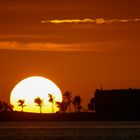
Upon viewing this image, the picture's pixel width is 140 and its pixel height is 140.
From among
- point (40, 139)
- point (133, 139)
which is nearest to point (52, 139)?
point (40, 139)

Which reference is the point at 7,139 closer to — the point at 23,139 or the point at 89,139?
the point at 23,139

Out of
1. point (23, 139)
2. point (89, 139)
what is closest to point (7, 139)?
point (23, 139)

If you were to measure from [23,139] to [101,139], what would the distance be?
41.0 ft

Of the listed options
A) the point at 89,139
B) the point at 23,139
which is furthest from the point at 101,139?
the point at 23,139

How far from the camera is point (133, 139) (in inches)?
5743

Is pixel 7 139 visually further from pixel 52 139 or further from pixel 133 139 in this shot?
pixel 133 139

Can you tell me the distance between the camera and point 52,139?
148 meters

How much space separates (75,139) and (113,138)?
6733 mm

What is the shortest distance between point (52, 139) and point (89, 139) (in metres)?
6.16

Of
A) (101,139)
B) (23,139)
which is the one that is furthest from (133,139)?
(23,139)

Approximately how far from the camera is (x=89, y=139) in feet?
492

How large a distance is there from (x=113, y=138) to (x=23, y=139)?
48.4 feet

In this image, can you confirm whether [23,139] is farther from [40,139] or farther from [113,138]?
[113,138]

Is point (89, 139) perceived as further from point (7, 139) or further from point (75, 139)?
point (7, 139)
